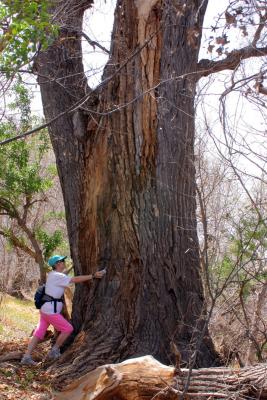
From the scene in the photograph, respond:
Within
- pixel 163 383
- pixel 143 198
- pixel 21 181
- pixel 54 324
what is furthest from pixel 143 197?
pixel 21 181

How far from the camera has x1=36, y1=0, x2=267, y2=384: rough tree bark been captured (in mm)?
8109

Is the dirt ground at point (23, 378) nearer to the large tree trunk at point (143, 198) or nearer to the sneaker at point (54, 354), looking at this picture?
the sneaker at point (54, 354)

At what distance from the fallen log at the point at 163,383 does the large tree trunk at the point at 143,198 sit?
1655 millimetres

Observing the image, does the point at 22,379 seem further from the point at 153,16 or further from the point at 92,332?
the point at 153,16

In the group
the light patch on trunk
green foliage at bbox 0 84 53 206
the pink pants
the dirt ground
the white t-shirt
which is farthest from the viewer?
green foliage at bbox 0 84 53 206

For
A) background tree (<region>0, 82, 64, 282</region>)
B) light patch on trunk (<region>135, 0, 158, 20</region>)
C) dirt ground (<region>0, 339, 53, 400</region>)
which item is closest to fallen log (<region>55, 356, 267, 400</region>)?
dirt ground (<region>0, 339, 53, 400</region>)

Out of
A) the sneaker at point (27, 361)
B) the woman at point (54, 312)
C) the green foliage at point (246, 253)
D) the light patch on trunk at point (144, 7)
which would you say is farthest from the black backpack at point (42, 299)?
the light patch on trunk at point (144, 7)

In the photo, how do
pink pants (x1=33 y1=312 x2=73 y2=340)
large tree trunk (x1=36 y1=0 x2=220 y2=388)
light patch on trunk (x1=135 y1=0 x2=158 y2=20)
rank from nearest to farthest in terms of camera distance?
1. large tree trunk (x1=36 y1=0 x2=220 y2=388)
2. light patch on trunk (x1=135 y1=0 x2=158 y2=20)
3. pink pants (x1=33 y1=312 x2=73 y2=340)

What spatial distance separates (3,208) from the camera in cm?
1149

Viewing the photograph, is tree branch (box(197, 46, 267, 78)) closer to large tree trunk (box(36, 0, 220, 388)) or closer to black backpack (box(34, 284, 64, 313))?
large tree trunk (box(36, 0, 220, 388))

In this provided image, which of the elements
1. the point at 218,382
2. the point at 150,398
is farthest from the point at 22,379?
the point at 218,382

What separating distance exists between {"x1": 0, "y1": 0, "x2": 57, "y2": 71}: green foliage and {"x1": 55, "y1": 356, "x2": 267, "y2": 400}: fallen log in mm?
2874

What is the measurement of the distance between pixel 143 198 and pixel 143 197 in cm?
1

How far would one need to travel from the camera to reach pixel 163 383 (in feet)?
19.8
